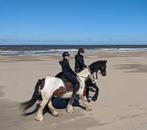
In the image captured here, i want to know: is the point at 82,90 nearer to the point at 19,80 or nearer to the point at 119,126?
the point at 119,126

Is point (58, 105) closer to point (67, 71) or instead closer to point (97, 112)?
point (97, 112)

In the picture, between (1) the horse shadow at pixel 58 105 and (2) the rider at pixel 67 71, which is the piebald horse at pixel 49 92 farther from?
(1) the horse shadow at pixel 58 105

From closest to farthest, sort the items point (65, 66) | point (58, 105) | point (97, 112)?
point (65, 66) → point (97, 112) → point (58, 105)

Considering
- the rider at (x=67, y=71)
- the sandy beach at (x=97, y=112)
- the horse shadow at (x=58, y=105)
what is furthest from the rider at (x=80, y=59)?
the rider at (x=67, y=71)

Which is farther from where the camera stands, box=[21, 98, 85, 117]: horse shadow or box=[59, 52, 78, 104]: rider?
box=[21, 98, 85, 117]: horse shadow

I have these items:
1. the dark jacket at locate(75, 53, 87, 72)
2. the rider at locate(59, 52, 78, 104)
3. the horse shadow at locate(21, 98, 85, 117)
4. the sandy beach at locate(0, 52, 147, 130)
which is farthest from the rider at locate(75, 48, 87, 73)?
the rider at locate(59, 52, 78, 104)

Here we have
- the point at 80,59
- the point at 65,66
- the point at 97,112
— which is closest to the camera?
the point at 65,66

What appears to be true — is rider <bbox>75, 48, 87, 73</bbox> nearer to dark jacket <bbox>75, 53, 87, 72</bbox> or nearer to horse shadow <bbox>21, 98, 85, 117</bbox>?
dark jacket <bbox>75, 53, 87, 72</bbox>

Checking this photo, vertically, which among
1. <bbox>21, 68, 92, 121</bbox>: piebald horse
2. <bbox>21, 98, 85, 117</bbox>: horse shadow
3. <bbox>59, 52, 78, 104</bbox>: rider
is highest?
<bbox>59, 52, 78, 104</bbox>: rider

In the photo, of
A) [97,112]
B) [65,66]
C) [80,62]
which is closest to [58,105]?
[97,112]

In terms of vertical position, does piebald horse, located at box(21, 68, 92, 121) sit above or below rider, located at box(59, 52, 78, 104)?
below

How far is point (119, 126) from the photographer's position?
1002cm

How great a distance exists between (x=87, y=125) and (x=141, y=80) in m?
9.37

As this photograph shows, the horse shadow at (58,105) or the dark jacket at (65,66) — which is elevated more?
the dark jacket at (65,66)
